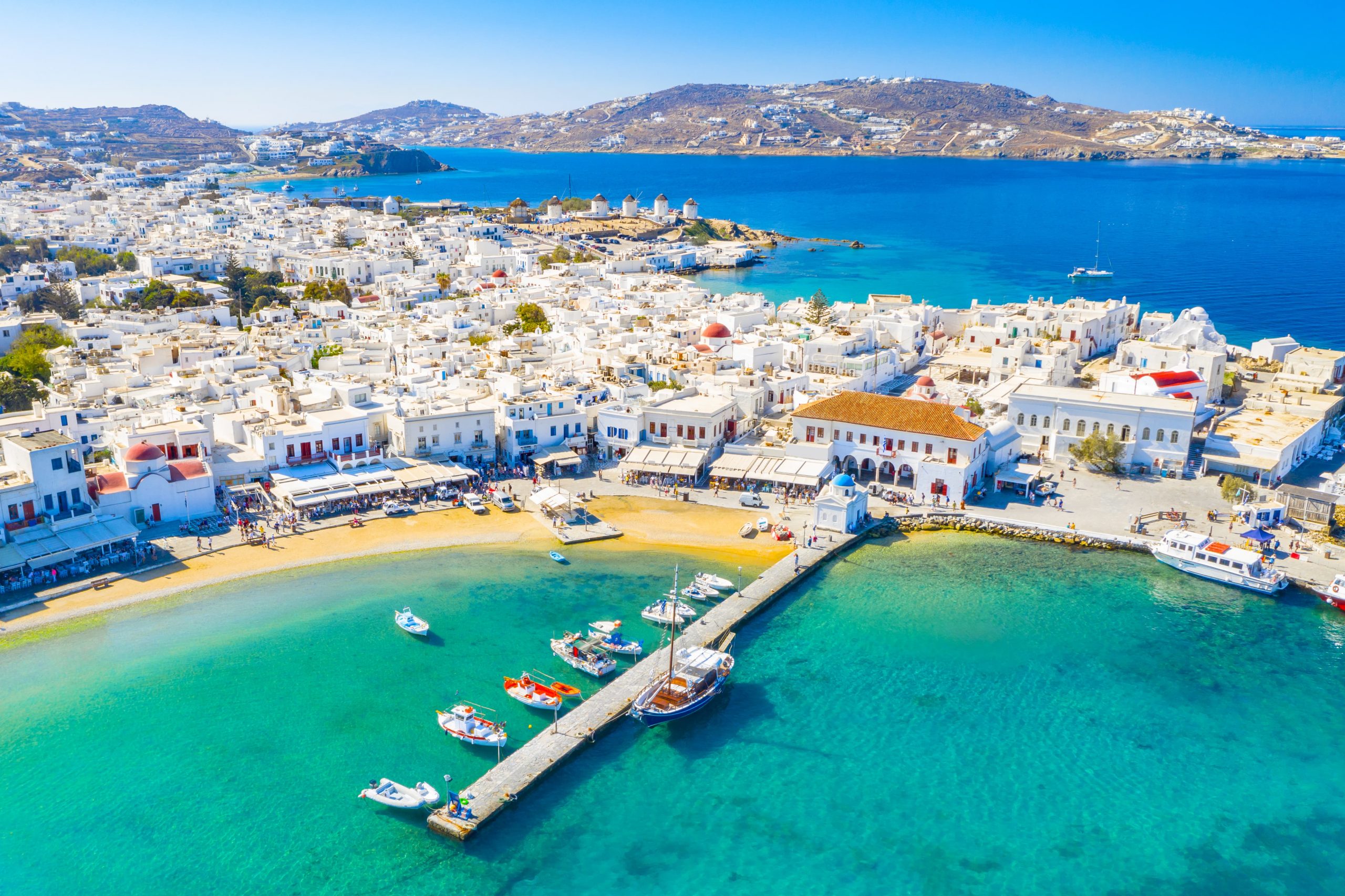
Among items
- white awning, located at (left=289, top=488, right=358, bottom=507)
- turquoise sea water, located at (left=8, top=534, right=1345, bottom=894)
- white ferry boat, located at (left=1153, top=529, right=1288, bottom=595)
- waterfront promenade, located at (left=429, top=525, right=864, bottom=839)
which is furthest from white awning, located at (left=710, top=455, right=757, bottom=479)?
white ferry boat, located at (left=1153, top=529, right=1288, bottom=595)

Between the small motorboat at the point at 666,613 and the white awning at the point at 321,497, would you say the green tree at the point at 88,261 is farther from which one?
the small motorboat at the point at 666,613

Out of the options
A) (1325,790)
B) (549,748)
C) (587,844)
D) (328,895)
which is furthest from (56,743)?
(1325,790)

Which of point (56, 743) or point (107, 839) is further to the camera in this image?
point (56, 743)

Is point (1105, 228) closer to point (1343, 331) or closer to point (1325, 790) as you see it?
point (1343, 331)

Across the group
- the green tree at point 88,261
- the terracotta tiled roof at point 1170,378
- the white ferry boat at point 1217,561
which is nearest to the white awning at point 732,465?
the white ferry boat at point 1217,561

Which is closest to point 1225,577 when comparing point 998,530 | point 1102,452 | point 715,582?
point 998,530

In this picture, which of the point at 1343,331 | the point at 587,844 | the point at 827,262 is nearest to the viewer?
the point at 587,844

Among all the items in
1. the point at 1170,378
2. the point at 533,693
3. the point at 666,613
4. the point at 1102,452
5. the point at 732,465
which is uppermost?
the point at 1170,378

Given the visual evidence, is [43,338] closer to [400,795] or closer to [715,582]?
[715,582]
